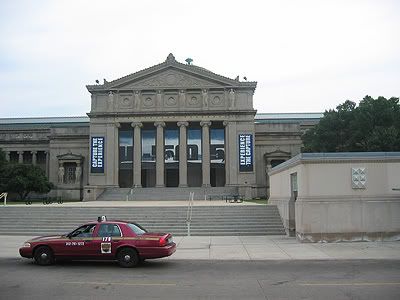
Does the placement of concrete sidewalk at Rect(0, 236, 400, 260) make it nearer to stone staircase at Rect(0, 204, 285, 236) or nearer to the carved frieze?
stone staircase at Rect(0, 204, 285, 236)

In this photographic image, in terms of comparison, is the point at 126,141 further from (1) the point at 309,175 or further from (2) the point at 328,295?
(2) the point at 328,295

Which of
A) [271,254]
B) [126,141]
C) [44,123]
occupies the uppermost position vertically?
[44,123]

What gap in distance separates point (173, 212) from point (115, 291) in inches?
765

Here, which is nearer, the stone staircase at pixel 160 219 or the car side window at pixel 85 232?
the car side window at pixel 85 232

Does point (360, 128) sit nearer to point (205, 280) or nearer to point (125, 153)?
point (125, 153)

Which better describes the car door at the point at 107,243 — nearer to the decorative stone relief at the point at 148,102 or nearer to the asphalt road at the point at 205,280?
the asphalt road at the point at 205,280

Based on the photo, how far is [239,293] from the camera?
412 inches

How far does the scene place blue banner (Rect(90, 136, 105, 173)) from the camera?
211 feet

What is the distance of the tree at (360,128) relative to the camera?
46344mm

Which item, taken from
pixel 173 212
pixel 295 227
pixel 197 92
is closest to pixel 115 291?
pixel 295 227

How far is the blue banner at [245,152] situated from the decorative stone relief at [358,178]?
137ft

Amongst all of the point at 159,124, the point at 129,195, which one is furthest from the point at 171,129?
the point at 129,195

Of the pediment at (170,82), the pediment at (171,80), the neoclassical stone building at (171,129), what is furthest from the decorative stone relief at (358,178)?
the pediment at (170,82)

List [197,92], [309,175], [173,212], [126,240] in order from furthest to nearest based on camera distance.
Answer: [197,92] → [173,212] → [309,175] → [126,240]
